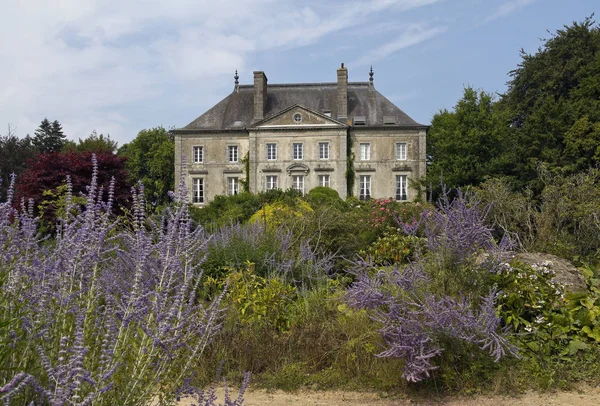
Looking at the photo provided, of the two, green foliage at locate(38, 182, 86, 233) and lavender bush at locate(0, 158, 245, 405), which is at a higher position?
green foliage at locate(38, 182, 86, 233)

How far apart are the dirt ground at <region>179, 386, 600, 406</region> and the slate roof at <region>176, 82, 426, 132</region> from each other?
32548mm

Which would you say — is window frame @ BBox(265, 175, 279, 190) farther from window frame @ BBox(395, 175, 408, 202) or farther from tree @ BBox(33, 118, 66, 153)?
tree @ BBox(33, 118, 66, 153)

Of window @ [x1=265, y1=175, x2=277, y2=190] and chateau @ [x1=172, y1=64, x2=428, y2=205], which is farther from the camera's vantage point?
window @ [x1=265, y1=175, x2=277, y2=190]

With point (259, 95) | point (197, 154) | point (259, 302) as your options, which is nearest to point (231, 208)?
point (259, 302)

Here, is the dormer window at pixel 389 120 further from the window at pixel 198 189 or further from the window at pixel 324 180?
the window at pixel 198 189

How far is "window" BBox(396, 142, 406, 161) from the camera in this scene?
36031mm

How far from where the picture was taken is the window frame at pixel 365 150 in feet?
119

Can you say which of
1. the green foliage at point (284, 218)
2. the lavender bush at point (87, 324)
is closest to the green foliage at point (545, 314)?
the lavender bush at point (87, 324)

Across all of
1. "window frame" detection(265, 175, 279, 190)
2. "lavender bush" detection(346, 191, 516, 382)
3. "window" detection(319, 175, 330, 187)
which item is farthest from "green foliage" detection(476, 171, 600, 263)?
"window frame" detection(265, 175, 279, 190)

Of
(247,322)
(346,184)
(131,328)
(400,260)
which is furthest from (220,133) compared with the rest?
(131,328)

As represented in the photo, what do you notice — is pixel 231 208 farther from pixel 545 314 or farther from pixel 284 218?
pixel 545 314

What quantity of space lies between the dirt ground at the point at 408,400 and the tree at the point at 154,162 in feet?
127

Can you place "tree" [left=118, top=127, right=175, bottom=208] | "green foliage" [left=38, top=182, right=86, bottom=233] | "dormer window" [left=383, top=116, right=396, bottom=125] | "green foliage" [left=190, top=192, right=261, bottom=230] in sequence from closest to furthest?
"green foliage" [left=38, top=182, right=86, bottom=233] < "green foliage" [left=190, top=192, right=261, bottom=230] < "dormer window" [left=383, top=116, right=396, bottom=125] < "tree" [left=118, top=127, right=175, bottom=208]

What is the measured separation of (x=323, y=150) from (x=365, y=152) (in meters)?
2.67
